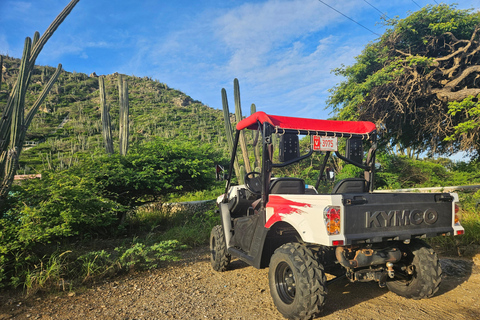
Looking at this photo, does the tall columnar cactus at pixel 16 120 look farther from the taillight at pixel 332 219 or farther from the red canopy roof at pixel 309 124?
the taillight at pixel 332 219

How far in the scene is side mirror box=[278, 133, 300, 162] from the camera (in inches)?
149

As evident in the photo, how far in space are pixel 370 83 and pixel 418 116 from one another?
2427 millimetres

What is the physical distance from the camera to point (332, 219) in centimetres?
288

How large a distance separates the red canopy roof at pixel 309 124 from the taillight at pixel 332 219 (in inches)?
48.9

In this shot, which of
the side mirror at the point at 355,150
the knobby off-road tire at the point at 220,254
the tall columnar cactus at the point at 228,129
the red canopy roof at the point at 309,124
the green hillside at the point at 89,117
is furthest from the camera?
the green hillside at the point at 89,117

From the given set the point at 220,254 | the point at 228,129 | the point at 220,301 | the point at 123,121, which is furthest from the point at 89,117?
the point at 220,301

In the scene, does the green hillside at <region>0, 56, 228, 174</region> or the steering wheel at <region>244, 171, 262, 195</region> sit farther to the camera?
the green hillside at <region>0, 56, 228, 174</region>

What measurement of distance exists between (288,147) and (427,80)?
10.1m

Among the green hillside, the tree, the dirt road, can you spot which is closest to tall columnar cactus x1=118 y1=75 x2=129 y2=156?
the dirt road

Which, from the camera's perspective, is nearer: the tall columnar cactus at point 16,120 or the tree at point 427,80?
the tall columnar cactus at point 16,120

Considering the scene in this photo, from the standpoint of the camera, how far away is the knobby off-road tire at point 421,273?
347cm

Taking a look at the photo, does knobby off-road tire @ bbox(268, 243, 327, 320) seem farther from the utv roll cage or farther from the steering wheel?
the steering wheel

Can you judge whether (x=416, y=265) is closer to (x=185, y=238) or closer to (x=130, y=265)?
(x=130, y=265)

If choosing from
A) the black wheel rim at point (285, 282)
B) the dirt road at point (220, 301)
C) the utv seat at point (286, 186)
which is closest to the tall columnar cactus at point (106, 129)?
the dirt road at point (220, 301)
